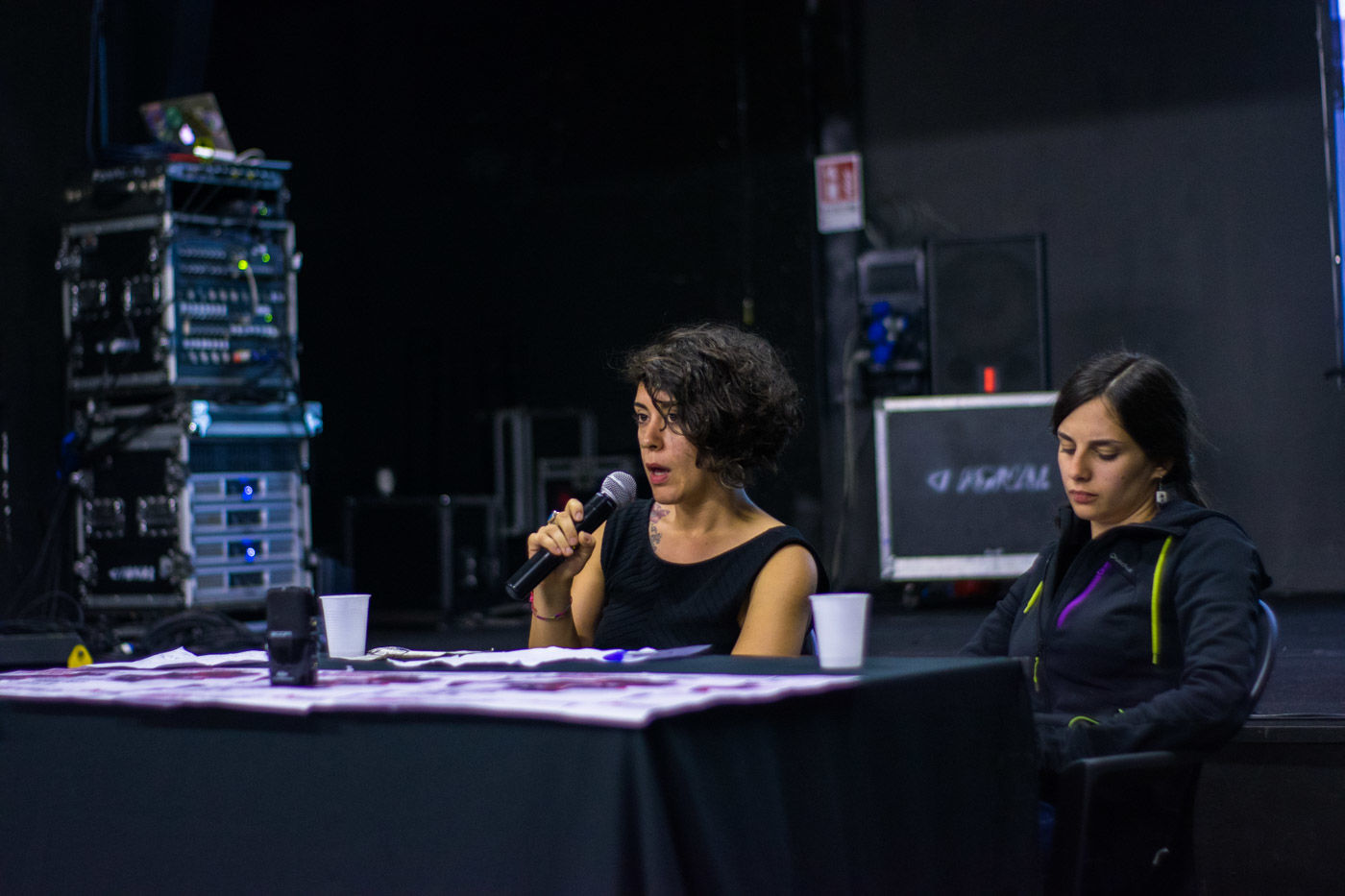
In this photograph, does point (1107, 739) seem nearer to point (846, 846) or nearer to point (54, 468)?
point (846, 846)

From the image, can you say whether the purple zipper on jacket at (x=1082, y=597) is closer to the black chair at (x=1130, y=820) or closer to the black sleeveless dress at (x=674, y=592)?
the black chair at (x=1130, y=820)

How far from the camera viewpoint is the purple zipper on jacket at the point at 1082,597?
2.01 metres

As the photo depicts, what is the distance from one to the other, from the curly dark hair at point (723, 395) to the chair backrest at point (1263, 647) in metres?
0.73

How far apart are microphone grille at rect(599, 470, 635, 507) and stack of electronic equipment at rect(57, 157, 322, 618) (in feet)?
9.99

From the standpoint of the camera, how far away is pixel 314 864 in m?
1.33

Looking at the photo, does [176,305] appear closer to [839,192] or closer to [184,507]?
[184,507]

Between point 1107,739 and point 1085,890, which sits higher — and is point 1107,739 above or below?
above

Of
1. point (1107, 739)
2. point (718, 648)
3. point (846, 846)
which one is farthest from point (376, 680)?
point (1107, 739)

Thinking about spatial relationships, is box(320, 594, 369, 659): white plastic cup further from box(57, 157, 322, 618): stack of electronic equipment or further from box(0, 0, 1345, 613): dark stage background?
box(0, 0, 1345, 613): dark stage background

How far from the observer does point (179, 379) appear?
4.71 meters

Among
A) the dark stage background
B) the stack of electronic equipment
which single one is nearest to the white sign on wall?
the dark stage background

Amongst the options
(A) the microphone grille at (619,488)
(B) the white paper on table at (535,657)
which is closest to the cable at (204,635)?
→ (A) the microphone grille at (619,488)

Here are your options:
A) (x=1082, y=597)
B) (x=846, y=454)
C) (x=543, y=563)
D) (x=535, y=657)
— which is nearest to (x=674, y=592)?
(x=543, y=563)

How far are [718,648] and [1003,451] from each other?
3.96m
